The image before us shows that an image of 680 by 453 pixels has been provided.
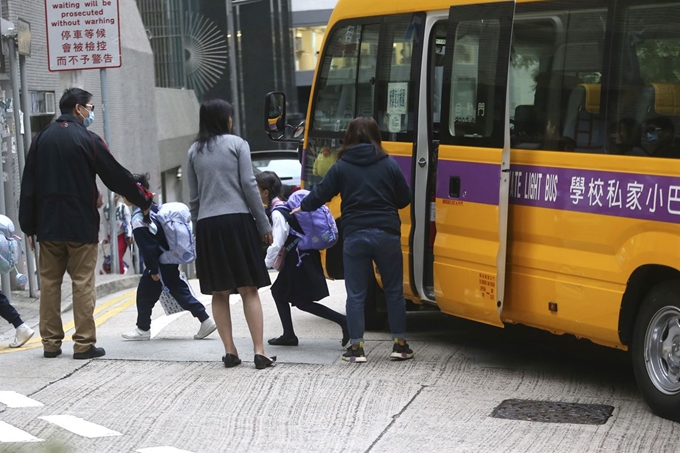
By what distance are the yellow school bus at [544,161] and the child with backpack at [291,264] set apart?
694 mm

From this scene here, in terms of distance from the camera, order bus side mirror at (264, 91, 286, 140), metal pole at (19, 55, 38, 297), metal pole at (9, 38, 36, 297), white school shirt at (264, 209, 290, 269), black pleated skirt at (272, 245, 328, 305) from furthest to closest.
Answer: metal pole at (19, 55, 38, 297) < metal pole at (9, 38, 36, 297) < bus side mirror at (264, 91, 286, 140) < black pleated skirt at (272, 245, 328, 305) < white school shirt at (264, 209, 290, 269)

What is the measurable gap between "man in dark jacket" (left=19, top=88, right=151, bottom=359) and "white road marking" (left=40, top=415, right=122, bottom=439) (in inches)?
71.6

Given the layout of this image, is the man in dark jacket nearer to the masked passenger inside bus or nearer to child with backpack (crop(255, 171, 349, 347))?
→ child with backpack (crop(255, 171, 349, 347))

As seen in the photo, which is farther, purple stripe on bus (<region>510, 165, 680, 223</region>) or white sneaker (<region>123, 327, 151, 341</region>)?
white sneaker (<region>123, 327, 151, 341</region>)

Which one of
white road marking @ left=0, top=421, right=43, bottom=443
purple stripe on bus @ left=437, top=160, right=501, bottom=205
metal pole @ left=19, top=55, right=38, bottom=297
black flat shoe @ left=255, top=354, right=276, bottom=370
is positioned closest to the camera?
white road marking @ left=0, top=421, right=43, bottom=443

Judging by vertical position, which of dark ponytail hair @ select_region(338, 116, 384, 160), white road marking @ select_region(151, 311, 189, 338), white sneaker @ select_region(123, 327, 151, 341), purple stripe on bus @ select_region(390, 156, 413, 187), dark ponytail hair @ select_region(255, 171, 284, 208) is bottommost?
white road marking @ select_region(151, 311, 189, 338)

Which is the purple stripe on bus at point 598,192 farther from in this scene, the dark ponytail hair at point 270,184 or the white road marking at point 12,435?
the white road marking at point 12,435

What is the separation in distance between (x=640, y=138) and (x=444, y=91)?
204 centimetres

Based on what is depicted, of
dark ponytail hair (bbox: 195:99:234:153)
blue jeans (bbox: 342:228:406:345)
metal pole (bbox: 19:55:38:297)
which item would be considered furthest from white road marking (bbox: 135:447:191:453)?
metal pole (bbox: 19:55:38:297)

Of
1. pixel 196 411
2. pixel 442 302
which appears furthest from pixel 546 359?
pixel 196 411

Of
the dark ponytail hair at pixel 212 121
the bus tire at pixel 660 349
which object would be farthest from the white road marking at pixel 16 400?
the bus tire at pixel 660 349

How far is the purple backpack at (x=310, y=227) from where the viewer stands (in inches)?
340

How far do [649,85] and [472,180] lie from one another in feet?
5.35

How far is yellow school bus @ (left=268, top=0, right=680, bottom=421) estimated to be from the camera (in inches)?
261
